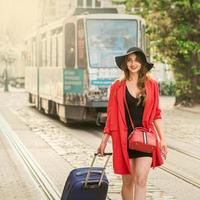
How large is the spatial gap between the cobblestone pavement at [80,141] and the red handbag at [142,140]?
255 centimetres

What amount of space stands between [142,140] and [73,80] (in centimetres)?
1332

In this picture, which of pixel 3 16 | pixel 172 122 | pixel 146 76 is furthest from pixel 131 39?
pixel 3 16

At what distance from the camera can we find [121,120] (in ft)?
21.2

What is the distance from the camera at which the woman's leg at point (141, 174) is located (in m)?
6.45

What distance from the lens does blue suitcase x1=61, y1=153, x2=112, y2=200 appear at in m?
6.54

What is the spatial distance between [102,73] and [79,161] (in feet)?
22.1

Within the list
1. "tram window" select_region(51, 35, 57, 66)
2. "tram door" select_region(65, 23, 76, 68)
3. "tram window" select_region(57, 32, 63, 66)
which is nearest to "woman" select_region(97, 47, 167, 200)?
"tram door" select_region(65, 23, 76, 68)

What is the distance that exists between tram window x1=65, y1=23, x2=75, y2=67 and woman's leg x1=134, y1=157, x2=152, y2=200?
1329 centimetres

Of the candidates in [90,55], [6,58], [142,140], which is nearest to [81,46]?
[90,55]

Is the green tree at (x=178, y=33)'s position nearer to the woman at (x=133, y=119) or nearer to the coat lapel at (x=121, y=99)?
the woman at (x=133, y=119)

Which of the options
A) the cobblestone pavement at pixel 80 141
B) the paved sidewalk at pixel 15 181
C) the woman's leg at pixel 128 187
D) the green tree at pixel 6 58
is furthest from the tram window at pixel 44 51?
the green tree at pixel 6 58

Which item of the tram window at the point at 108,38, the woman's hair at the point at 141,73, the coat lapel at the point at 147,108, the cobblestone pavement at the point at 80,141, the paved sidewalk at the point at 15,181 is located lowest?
the cobblestone pavement at the point at 80,141

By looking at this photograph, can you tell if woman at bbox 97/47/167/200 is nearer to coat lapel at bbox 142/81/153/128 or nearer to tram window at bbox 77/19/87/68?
coat lapel at bbox 142/81/153/128

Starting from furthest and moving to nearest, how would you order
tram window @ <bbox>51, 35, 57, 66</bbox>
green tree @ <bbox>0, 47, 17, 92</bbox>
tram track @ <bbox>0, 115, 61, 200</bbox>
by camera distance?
green tree @ <bbox>0, 47, 17, 92</bbox> → tram window @ <bbox>51, 35, 57, 66</bbox> → tram track @ <bbox>0, 115, 61, 200</bbox>
